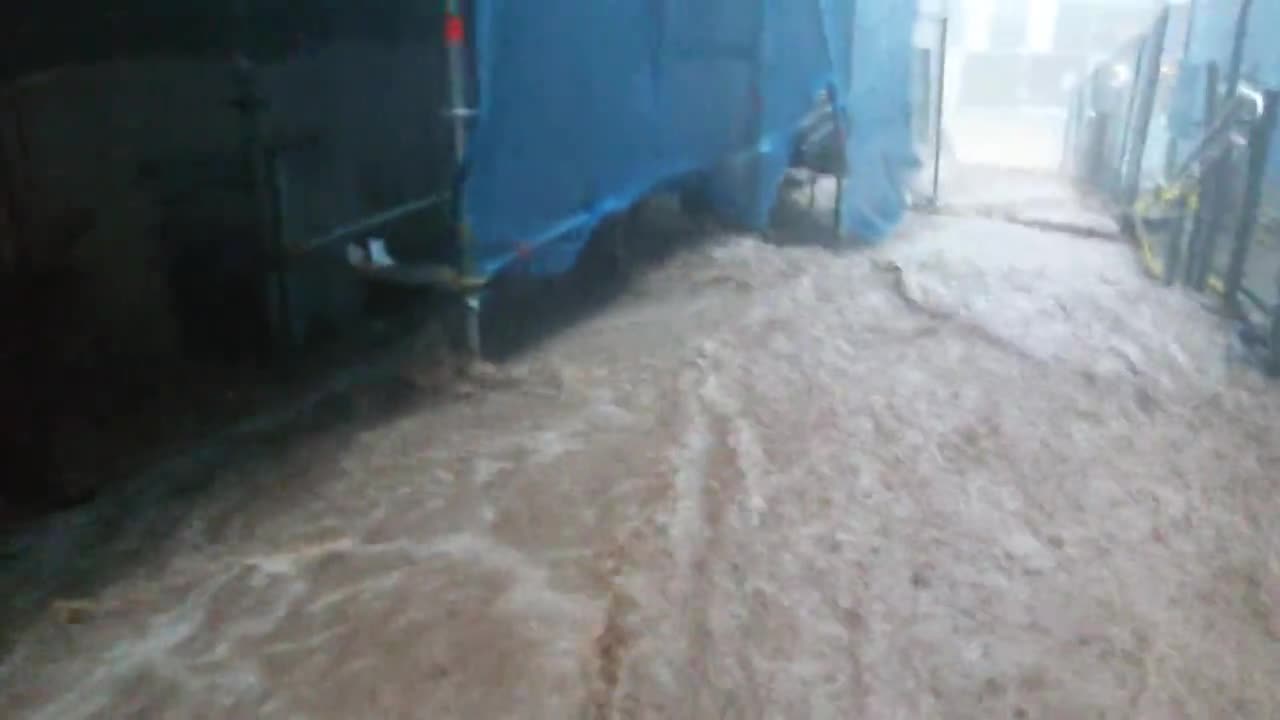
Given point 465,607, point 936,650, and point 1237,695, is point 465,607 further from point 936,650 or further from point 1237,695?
point 1237,695

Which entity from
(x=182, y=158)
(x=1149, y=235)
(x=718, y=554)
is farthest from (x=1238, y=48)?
(x=182, y=158)

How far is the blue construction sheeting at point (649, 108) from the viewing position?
4059 millimetres

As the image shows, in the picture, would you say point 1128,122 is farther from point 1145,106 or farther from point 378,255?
point 378,255

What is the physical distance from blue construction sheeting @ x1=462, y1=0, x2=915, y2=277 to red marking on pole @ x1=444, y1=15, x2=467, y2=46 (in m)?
0.06

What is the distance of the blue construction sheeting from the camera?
4.06 meters

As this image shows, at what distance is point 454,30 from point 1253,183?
3.77 metres

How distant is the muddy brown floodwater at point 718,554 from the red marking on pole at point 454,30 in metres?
1.24

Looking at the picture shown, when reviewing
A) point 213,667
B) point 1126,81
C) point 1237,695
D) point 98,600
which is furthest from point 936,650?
point 1126,81

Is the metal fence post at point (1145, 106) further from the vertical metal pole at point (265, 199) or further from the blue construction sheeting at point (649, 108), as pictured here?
the vertical metal pole at point (265, 199)

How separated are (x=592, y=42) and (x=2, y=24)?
213 centimetres

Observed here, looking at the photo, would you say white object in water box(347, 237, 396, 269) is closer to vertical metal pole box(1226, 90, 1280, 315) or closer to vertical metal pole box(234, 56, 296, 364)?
vertical metal pole box(234, 56, 296, 364)

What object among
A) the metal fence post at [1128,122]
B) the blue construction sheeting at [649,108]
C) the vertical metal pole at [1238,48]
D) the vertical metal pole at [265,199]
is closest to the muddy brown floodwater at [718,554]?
the blue construction sheeting at [649,108]

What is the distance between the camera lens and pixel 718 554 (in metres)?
3.01

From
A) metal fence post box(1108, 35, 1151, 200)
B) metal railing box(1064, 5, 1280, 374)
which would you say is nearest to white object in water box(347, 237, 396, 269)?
metal railing box(1064, 5, 1280, 374)
